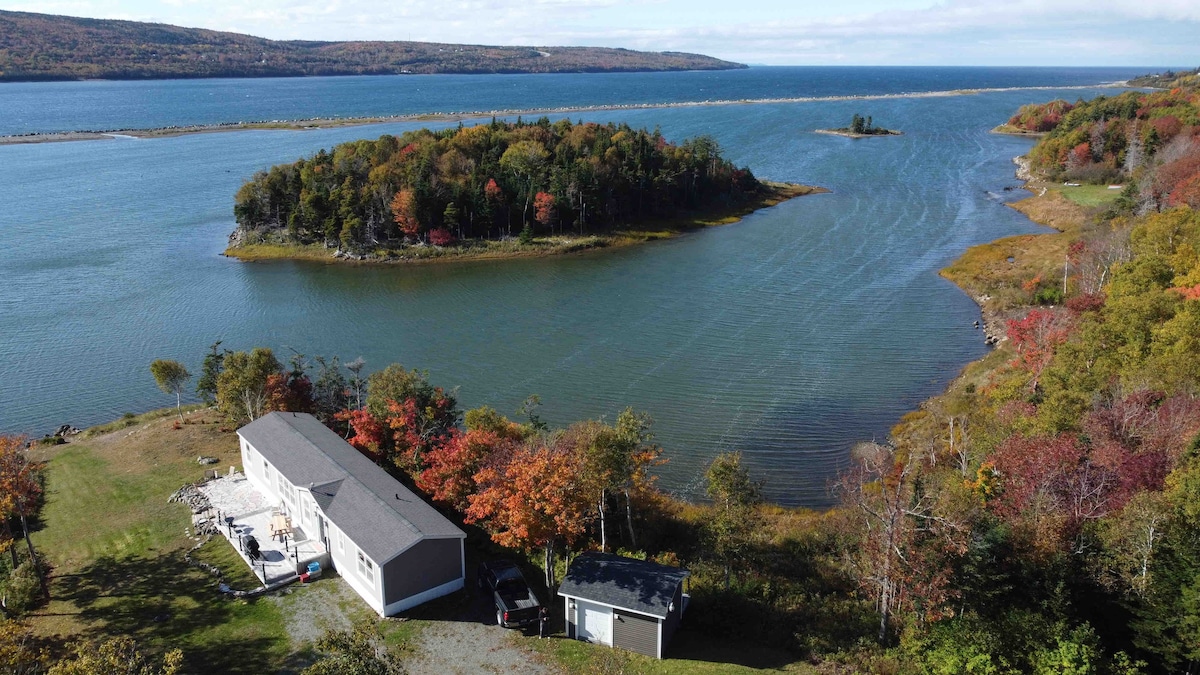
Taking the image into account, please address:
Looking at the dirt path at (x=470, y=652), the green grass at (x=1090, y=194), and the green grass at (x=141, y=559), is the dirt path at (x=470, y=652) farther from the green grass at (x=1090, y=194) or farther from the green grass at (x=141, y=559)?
the green grass at (x=1090, y=194)

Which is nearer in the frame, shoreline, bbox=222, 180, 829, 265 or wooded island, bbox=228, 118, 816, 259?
shoreline, bbox=222, 180, 829, 265

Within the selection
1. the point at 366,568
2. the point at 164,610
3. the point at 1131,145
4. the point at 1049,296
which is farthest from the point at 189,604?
the point at 1131,145

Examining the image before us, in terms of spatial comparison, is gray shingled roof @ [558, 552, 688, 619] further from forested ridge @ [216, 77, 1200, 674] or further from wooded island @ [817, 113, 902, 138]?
wooded island @ [817, 113, 902, 138]

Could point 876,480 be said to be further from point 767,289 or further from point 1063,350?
point 767,289

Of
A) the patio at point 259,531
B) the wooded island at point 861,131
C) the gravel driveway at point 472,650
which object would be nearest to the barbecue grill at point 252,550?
the patio at point 259,531

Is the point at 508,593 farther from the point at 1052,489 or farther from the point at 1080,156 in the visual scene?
the point at 1080,156

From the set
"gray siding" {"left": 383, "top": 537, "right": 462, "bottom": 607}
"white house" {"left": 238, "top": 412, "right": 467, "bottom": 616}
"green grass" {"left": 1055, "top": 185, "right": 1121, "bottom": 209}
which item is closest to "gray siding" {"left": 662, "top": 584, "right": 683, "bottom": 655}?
"white house" {"left": 238, "top": 412, "right": 467, "bottom": 616}
